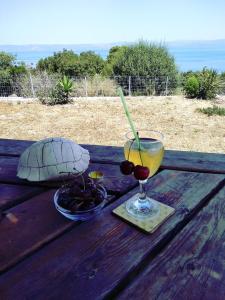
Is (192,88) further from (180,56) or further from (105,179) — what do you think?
(180,56)

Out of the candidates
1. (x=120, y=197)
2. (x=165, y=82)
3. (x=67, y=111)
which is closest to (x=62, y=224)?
(x=120, y=197)

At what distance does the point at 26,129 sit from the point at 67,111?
149cm

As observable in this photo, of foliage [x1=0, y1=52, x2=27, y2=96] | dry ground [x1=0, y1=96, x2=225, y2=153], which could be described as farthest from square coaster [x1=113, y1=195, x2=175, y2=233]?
foliage [x1=0, y1=52, x2=27, y2=96]

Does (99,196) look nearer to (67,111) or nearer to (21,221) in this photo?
(21,221)

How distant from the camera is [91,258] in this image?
0.55m

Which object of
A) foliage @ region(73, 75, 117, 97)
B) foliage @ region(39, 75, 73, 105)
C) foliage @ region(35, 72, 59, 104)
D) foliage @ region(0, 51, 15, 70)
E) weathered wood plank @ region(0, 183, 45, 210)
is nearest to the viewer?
weathered wood plank @ region(0, 183, 45, 210)

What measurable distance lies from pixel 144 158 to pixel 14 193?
0.40m

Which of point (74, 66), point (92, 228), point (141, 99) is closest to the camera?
point (92, 228)

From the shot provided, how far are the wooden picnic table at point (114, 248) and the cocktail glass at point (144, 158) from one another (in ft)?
0.14

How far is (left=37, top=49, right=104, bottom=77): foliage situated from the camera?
12570mm

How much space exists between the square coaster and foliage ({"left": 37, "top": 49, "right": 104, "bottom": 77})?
1210 cm

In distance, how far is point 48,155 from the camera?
2.68ft

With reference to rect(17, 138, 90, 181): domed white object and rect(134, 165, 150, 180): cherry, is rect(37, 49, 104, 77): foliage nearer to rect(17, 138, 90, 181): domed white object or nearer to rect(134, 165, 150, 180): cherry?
rect(17, 138, 90, 181): domed white object

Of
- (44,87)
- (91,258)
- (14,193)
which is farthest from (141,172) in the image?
(44,87)
